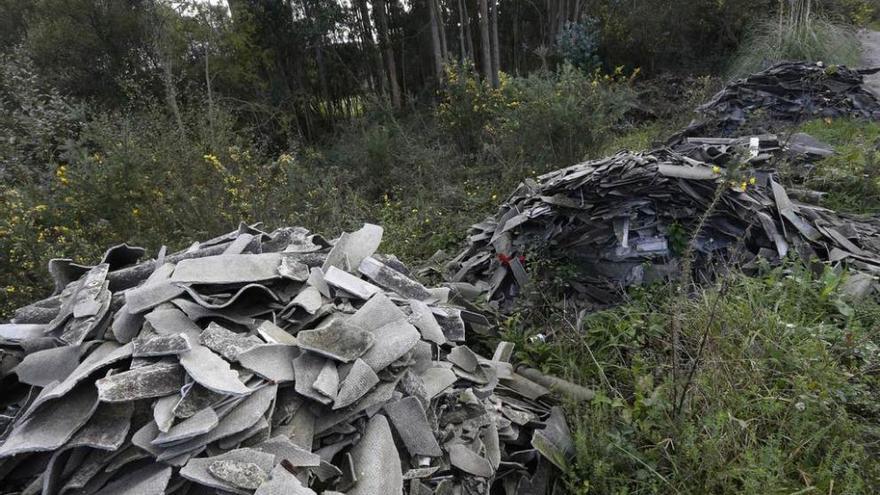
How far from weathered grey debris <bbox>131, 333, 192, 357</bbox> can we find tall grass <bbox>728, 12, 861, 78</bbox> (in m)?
11.1

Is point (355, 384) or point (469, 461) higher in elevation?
point (355, 384)

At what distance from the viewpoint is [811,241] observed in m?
3.65

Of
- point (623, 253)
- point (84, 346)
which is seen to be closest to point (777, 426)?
point (623, 253)

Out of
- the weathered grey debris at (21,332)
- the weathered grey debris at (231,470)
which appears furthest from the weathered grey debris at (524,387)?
the weathered grey debris at (21,332)

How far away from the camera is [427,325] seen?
2.35 m

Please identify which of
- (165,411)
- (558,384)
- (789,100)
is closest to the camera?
(165,411)

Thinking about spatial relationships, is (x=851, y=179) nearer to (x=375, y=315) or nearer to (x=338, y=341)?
(x=375, y=315)

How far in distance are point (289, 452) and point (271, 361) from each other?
0.39m

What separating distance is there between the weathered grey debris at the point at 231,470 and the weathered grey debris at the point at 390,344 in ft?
1.78

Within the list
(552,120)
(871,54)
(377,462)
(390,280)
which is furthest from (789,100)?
(377,462)

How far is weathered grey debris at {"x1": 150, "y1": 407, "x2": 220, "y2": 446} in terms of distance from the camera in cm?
155

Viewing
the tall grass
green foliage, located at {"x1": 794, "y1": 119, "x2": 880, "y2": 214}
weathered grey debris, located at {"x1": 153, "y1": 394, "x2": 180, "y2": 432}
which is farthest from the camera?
the tall grass

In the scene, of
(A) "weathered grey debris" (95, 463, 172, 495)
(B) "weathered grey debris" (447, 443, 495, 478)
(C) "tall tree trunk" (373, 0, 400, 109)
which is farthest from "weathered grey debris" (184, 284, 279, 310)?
(C) "tall tree trunk" (373, 0, 400, 109)

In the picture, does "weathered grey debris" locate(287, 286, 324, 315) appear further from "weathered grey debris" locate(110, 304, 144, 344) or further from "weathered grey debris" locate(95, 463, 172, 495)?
"weathered grey debris" locate(95, 463, 172, 495)
